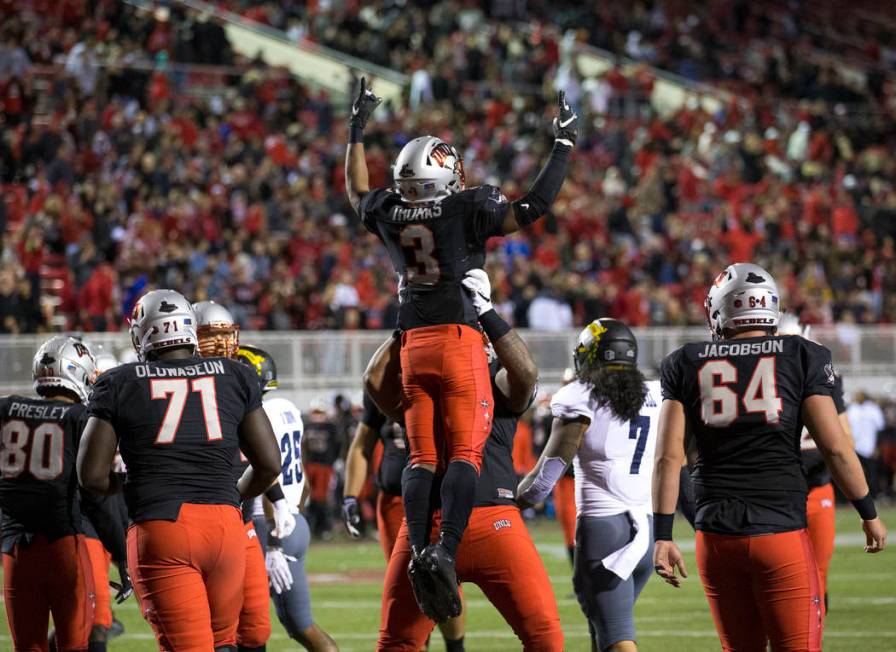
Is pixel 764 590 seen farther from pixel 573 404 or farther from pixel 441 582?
pixel 573 404

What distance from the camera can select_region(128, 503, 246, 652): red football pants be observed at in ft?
18.1

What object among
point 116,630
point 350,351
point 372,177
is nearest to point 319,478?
point 350,351

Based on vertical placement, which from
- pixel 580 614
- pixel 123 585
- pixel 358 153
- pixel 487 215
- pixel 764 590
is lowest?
pixel 580 614

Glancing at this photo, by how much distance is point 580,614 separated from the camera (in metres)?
11.2

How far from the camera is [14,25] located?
21.8 meters

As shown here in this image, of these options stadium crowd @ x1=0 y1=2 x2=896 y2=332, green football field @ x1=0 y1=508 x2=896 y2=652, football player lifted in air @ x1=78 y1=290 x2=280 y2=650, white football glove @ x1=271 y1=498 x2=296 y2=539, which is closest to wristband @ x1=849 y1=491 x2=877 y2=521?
football player lifted in air @ x1=78 y1=290 x2=280 y2=650

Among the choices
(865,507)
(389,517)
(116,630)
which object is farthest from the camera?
(116,630)

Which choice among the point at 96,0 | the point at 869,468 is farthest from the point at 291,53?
the point at 869,468

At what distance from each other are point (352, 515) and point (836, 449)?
7.46 ft

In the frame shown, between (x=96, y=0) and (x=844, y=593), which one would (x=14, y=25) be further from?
(x=844, y=593)

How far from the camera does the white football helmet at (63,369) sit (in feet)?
22.5

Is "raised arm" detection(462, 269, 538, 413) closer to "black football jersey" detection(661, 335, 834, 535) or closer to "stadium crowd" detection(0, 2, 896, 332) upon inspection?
"black football jersey" detection(661, 335, 834, 535)

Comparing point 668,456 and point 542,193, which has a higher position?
point 542,193

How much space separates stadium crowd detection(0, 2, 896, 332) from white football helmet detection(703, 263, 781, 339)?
41.0ft
